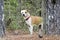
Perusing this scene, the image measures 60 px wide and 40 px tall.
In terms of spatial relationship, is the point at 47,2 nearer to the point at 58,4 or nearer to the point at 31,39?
the point at 58,4

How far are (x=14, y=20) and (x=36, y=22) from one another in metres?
4.79

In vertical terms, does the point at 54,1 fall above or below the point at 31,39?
above

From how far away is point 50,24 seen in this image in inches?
442

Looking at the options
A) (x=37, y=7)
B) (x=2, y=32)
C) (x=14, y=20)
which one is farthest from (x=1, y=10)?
(x=37, y=7)

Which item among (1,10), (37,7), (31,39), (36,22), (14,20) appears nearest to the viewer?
(31,39)

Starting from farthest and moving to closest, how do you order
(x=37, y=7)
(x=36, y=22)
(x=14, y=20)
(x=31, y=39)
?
(x=37, y=7) → (x=14, y=20) → (x=36, y=22) → (x=31, y=39)


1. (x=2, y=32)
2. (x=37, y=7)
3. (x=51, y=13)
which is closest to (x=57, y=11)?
(x=51, y=13)

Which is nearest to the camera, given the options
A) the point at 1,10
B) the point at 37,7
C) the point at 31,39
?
the point at 31,39

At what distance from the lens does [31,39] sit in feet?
32.1

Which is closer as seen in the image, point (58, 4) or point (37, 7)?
point (58, 4)

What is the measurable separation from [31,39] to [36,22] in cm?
297

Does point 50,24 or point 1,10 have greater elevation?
point 1,10

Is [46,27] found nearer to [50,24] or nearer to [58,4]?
[50,24]

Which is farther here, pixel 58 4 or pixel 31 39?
pixel 58 4
